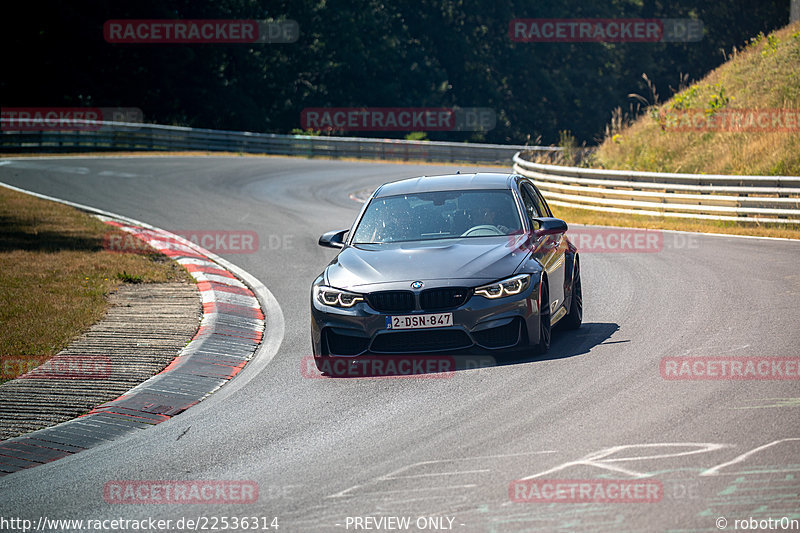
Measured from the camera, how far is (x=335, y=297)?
28.3 feet

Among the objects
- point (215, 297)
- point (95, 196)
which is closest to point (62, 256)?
point (215, 297)

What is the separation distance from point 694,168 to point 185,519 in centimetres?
2206

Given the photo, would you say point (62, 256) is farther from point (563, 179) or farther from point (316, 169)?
point (316, 169)

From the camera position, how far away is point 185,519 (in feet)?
17.5

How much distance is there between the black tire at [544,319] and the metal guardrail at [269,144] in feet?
104

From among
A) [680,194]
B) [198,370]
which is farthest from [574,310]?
[680,194]

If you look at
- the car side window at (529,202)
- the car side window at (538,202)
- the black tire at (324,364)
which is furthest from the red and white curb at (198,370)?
the car side window at (538,202)

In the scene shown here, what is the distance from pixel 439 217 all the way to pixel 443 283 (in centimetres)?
158

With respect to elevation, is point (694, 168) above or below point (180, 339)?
above

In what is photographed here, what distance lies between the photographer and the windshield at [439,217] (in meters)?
9.63

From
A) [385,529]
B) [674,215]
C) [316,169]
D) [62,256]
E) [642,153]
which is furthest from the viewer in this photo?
[316,169]

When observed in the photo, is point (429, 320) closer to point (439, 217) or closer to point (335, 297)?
point (335, 297)

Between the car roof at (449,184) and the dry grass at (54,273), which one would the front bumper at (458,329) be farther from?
the dry grass at (54,273)

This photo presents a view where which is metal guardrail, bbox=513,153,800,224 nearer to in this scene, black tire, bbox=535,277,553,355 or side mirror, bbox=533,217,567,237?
side mirror, bbox=533,217,567,237
